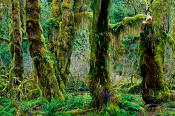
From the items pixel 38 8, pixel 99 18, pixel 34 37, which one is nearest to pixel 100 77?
pixel 99 18

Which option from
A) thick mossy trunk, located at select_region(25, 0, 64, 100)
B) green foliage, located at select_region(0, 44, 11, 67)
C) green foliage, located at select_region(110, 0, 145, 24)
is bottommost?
green foliage, located at select_region(0, 44, 11, 67)

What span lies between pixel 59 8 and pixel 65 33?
204 centimetres

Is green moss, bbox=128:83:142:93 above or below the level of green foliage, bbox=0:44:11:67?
below

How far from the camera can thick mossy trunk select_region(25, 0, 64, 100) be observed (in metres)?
7.16

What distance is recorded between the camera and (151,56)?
21.6ft

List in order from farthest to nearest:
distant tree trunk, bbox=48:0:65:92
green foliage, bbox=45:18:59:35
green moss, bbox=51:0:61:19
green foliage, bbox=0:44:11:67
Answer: green foliage, bbox=0:44:11:67
green moss, bbox=51:0:61:19
green foliage, bbox=45:18:59:35
distant tree trunk, bbox=48:0:65:92

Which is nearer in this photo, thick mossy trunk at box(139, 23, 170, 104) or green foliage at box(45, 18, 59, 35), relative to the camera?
thick mossy trunk at box(139, 23, 170, 104)

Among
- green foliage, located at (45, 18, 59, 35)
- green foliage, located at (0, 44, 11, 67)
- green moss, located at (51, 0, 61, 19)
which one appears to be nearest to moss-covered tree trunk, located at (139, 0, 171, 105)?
green foliage, located at (45, 18, 59, 35)

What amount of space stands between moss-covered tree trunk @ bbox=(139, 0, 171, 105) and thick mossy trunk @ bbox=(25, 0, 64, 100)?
361 cm

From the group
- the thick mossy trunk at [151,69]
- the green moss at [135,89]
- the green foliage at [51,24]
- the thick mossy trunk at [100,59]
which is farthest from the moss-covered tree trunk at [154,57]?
the green foliage at [51,24]

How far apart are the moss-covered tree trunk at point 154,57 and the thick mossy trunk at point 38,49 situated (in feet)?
11.9

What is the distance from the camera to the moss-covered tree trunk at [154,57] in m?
6.46

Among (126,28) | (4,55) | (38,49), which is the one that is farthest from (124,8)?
(4,55)

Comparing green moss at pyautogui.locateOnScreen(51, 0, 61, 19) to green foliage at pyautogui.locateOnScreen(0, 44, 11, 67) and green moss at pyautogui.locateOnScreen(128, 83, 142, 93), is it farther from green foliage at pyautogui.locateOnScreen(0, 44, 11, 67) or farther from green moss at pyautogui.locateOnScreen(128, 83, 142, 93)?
green foliage at pyautogui.locateOnScreen(0, 44, 11, 67)
